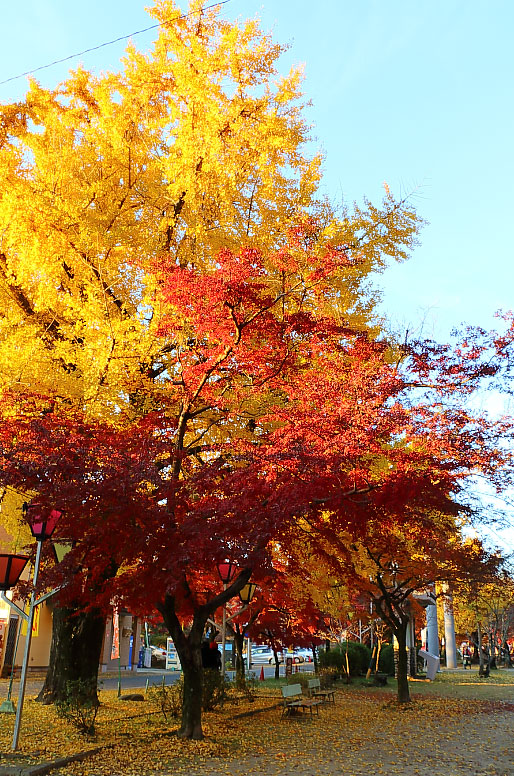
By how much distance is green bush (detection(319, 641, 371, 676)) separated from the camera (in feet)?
78.5

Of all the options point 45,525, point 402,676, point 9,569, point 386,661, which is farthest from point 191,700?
point 386,661

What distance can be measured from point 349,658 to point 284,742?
1695 cm

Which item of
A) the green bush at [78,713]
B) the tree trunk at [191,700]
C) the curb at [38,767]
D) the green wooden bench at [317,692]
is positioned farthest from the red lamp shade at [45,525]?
the green wooden bench at [317,692]

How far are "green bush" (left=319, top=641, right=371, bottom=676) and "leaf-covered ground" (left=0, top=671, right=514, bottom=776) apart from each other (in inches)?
398

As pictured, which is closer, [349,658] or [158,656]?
[349,658]

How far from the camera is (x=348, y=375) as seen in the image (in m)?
9.33

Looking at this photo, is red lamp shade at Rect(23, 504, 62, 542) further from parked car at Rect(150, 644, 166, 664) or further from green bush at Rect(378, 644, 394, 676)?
parked car at Rect(150, 644, 166, 664)

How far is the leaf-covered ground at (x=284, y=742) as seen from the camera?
732cm

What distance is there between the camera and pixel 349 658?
24906 millimetres

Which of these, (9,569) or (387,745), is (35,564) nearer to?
(9,569)

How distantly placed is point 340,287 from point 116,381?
4.40 metres

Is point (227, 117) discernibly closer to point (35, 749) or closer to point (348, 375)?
point (348, 375)

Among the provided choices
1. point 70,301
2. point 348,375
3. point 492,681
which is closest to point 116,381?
point 70,301

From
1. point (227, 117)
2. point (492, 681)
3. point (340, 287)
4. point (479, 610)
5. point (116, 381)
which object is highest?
point (227, 117)
